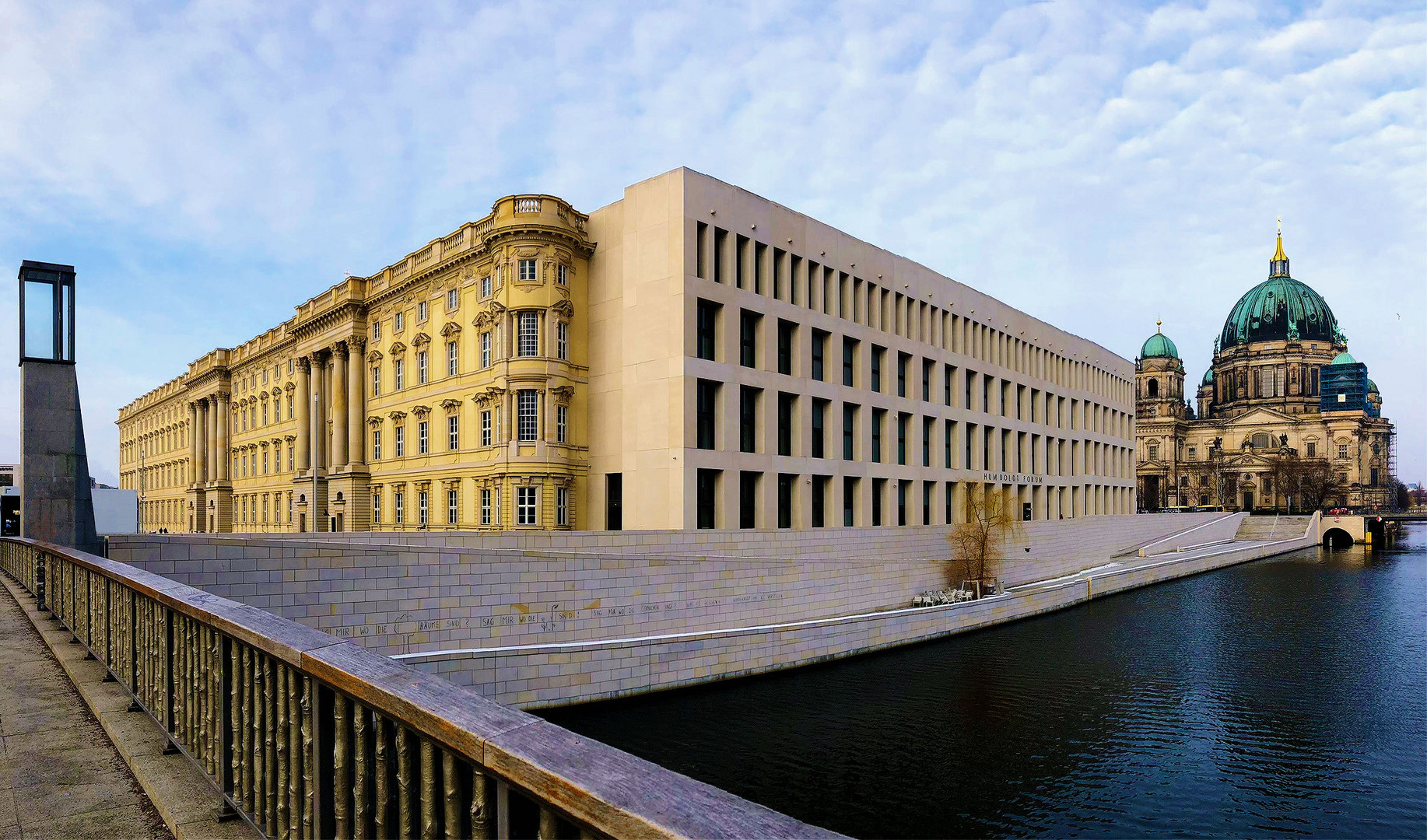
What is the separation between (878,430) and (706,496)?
1461 cm

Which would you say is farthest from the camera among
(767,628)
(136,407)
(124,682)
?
(136,407)

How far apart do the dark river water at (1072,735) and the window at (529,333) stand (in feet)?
62.1

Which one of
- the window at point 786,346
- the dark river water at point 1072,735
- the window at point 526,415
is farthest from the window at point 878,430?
the window at point 526,415

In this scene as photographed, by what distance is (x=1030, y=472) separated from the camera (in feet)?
209

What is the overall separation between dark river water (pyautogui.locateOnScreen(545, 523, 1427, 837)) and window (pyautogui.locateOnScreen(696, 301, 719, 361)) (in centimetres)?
1462

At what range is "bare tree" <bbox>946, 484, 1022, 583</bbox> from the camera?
4650 centimetres

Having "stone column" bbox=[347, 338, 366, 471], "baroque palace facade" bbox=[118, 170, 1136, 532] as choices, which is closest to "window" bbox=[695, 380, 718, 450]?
"baroque palace facade" bbox=[118, 170, 1136, 532]

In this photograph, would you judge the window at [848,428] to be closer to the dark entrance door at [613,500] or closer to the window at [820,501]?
the window at [820,501]

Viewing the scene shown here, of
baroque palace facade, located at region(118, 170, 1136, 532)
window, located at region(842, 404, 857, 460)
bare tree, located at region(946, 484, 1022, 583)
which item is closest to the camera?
baroque palace facade, located at region(118, 170, 1136, 532)

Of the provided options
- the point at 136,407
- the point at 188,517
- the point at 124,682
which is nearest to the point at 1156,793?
the point at 124,682

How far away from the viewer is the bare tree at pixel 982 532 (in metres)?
46.5

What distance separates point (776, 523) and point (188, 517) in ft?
233

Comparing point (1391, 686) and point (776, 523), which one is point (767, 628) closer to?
point (776, 523)

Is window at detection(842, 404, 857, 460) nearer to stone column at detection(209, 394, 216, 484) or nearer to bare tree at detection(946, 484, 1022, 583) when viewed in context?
bare tree at detection(946, 484, 1022, 583)
